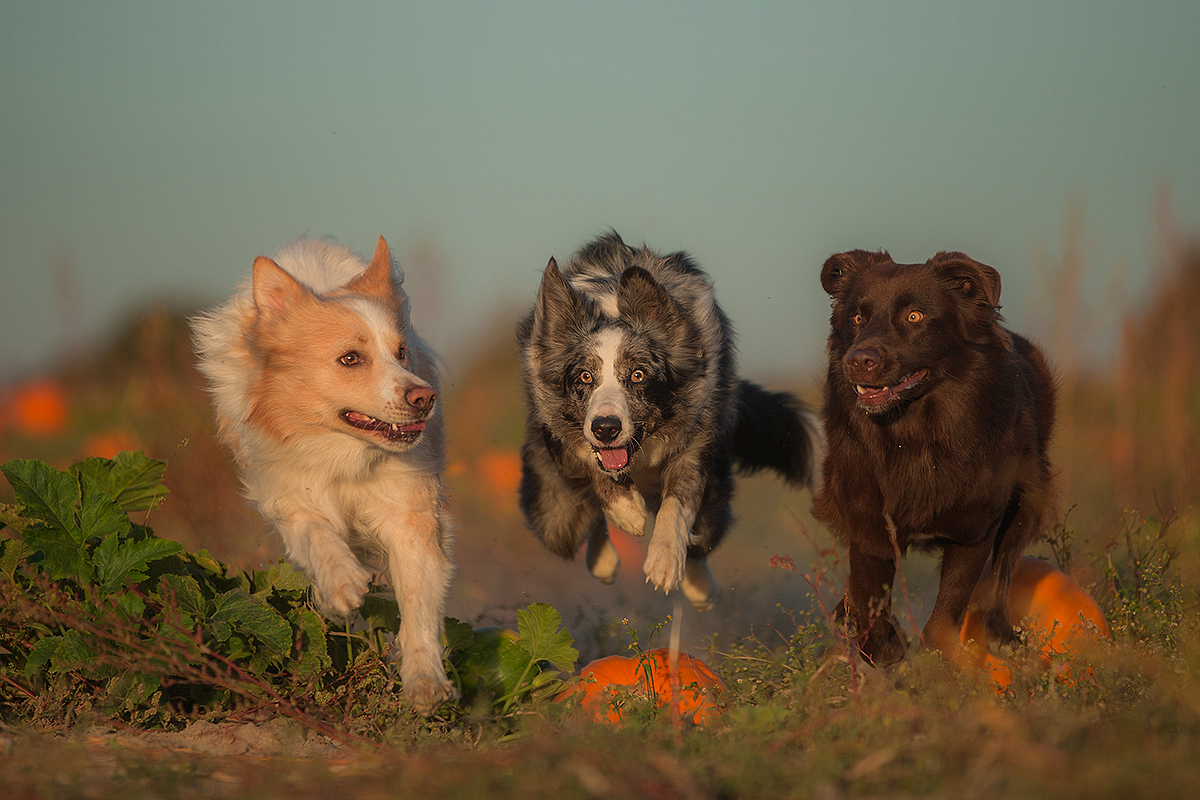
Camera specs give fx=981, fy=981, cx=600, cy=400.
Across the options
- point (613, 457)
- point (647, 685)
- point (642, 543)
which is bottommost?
point (642, 543)

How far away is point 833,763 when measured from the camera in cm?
222

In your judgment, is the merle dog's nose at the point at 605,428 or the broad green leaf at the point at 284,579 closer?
the broad green leaf at the point at 284,579

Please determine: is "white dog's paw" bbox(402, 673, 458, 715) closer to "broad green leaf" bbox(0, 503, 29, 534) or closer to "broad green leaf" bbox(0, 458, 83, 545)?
"broad green leaf" bbox(0, 458, 83, 545)

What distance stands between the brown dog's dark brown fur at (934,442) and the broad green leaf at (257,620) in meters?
2.38

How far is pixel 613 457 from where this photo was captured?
4.81 m

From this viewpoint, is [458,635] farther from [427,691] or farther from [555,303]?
[555,303]

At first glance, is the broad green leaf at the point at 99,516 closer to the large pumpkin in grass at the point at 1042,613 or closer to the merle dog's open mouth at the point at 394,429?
the merle dog's open mouth at the point at 394,429

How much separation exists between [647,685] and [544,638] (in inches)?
18.6

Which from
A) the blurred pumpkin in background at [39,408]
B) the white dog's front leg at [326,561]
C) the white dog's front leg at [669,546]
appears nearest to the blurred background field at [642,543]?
the blurred pumpkin in background at [39,408]

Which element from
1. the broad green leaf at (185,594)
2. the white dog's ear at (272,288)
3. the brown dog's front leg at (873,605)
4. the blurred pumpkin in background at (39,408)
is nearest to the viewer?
the broad green leaf at (185,594)

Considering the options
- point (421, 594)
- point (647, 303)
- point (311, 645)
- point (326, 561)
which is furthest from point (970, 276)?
point (311, 645)

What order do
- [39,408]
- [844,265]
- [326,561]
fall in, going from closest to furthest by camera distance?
[326,561] < [844,265] < [39,408]

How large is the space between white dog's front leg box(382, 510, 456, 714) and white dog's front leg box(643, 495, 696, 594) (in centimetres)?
99

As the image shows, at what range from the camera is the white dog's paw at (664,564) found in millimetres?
4574
